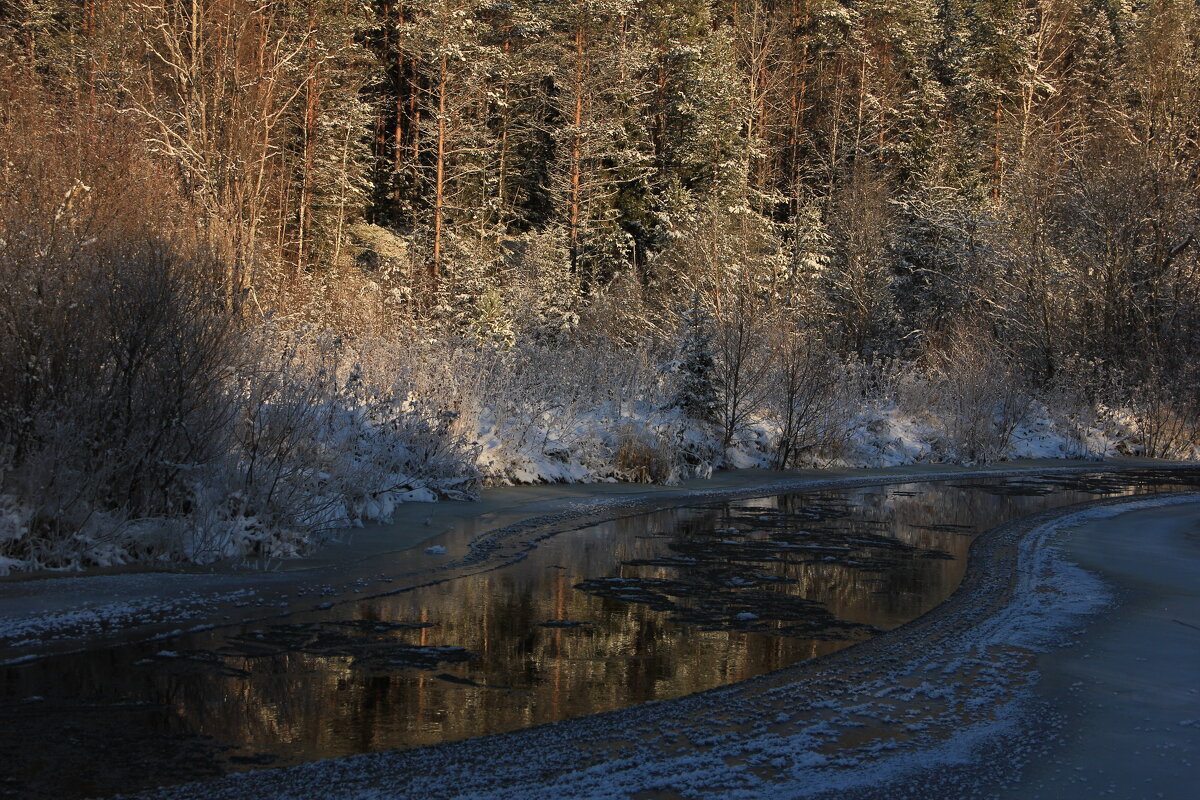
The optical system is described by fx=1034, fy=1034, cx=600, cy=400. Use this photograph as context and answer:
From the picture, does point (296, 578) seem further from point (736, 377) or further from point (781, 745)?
point (736, 377)

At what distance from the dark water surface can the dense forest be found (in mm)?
2608

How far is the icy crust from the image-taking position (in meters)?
4.46

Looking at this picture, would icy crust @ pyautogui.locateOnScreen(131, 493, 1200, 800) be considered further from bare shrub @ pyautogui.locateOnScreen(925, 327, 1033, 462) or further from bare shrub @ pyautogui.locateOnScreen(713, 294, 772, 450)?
bare shrub @ pyautogui.locateOnScreen(925, 327, 1033, 462)

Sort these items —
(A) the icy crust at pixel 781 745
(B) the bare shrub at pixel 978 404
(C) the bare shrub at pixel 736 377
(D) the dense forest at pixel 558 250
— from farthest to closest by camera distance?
(B) the bare shrub at pixel 978 404 < (C) the bare shrub at pixel 736 377 < (D) the dense forest at pixel 558 250 < (A) the icy crust at pixel 781 745

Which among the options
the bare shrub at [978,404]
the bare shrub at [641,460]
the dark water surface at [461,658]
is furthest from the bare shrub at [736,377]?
the dark water surface at [461,658]

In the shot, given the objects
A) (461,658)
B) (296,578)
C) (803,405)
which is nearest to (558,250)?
(803,405)

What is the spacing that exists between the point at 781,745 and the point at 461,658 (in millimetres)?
2399

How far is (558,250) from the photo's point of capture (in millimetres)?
36562

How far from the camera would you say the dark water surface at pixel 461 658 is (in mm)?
4965

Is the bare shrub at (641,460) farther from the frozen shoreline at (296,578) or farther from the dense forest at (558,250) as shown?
the frozen shoreline at (296,578)

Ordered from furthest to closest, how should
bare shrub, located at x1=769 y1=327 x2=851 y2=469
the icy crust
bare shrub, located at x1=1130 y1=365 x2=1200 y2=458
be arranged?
bare shrub, located at x1=1130 y1=365 x2=1200 y2=458 → bare shrub, located at x1=769 y1=327 x2=851 y2=469 → the icy crust

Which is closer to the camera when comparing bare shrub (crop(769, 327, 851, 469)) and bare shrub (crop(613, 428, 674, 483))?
bare shrub (crop(613, 428, 674, 483))

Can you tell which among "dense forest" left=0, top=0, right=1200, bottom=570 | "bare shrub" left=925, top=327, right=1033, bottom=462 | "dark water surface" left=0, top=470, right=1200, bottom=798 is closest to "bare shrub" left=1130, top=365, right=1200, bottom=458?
"dense forest" left=0, top=0, right=1200, bottom=570

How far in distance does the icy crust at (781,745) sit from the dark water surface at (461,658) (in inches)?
11.2
